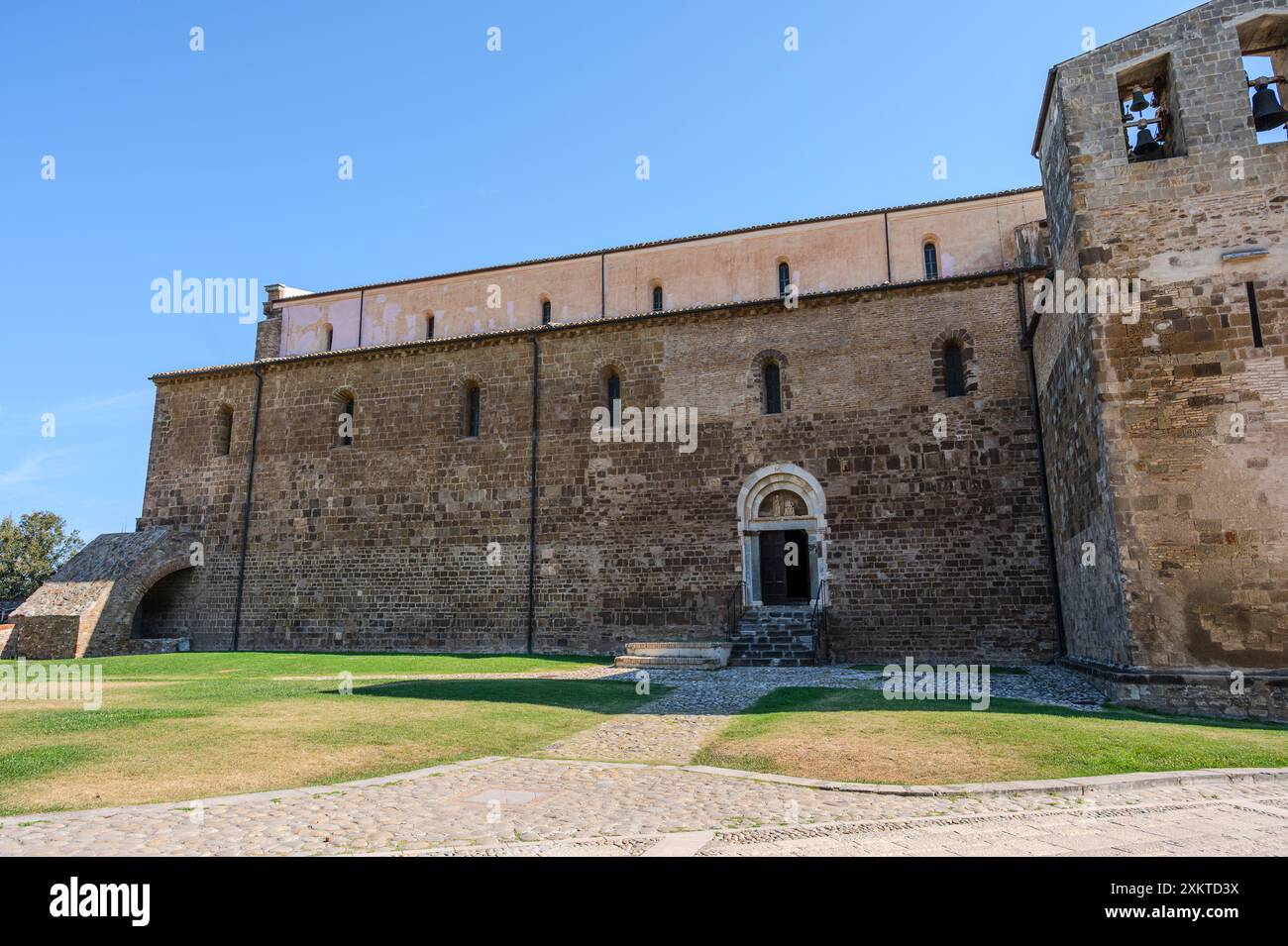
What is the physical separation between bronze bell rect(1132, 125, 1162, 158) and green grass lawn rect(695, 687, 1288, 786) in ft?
28.7

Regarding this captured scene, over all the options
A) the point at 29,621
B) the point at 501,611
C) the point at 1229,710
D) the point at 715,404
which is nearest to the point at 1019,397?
the point at 715,404

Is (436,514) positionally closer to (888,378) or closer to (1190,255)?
(888,378)

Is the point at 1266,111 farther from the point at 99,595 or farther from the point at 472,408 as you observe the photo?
the point at 99,595

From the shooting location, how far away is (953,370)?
17.9m

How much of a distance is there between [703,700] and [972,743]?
471 cm

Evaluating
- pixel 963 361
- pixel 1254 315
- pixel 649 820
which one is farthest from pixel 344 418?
pixel 1254 315

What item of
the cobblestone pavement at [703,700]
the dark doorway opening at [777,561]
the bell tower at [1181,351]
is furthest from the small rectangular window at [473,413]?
the bell tower at [1181,351]

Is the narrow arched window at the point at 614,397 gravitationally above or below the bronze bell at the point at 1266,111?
→ below

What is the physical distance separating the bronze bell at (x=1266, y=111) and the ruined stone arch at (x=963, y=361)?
21.3 feet

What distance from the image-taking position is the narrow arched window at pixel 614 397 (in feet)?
65.3

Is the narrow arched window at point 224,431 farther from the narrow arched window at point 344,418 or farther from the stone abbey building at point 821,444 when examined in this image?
the narrow arched window at point 344,418

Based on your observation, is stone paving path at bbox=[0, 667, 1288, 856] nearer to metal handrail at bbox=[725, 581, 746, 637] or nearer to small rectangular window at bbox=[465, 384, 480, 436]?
metal handrail at bbox=[725, 581, 746, 637]

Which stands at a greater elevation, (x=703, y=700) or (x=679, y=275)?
(x=679, y=275)
